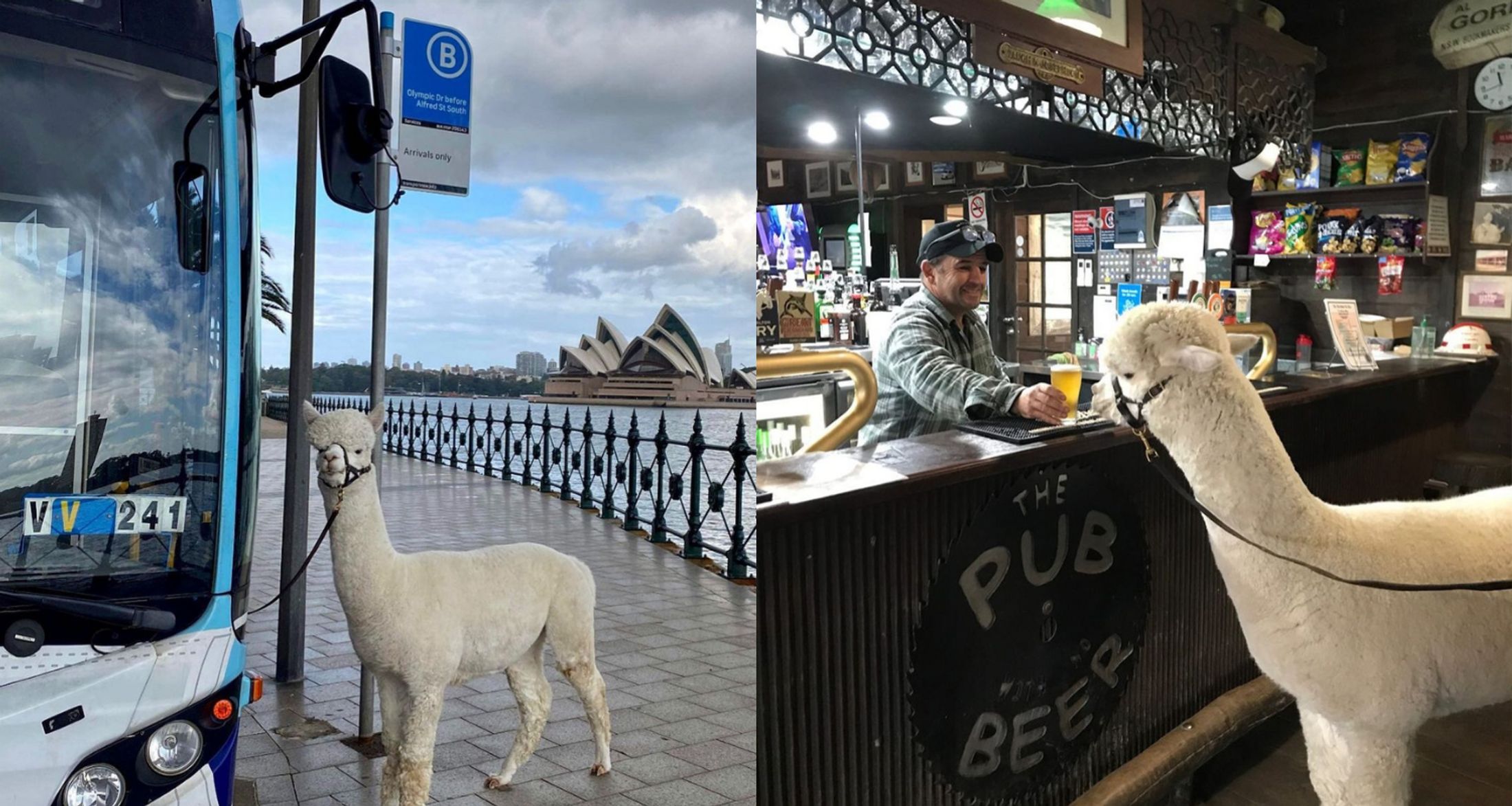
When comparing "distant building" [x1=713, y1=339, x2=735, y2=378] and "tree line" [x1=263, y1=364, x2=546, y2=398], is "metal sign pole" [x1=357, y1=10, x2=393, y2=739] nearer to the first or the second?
"tree line" [x1=263, y1=364, x2=546, y2=398]

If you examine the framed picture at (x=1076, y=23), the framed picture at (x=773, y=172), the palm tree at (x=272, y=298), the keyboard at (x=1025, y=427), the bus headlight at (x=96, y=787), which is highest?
the framed picture at (x=1076, y=23)

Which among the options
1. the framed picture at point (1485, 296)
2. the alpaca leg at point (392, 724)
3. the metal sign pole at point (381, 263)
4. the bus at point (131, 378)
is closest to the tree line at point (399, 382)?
the metal sign pole at point (381, 263)

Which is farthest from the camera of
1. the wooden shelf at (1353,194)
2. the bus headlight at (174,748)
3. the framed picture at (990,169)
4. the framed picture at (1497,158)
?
the framed picture at (990,169)

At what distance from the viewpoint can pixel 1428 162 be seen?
3779 millimetres

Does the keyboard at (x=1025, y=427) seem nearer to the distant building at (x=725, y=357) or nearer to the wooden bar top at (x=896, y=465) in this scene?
the wooden bar top at (x=896, y=465)

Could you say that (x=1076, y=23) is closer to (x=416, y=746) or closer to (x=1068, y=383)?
(x=1068, y=383)

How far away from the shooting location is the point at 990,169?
16.2 ft

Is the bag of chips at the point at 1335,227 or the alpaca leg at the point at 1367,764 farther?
the bag of chips at the point at 1335,227

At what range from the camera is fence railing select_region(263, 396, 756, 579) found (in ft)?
6.73

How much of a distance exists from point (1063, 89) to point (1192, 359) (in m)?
1.43

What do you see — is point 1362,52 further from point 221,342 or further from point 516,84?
point 221,342

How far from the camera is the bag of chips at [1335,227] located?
4.31 metres

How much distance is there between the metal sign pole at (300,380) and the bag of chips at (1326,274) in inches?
163

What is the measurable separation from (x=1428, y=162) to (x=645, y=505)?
11.0ft
